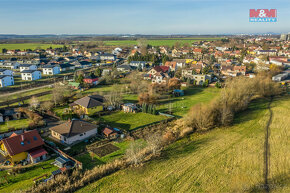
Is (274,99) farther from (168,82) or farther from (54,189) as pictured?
(54,189)

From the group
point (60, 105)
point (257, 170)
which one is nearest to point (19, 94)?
point (60, 105)

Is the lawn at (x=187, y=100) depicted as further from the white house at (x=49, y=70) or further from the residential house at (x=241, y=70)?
the white house at (x=49, y=70)

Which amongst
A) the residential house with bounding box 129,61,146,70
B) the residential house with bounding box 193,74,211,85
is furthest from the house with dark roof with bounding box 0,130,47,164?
the residential house with bounding box 129,61,146,70

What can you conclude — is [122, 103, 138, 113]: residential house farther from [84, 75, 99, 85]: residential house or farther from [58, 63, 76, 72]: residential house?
[58, 63, 76, 72]: residential house

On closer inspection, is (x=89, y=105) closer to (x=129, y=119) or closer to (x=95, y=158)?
(x=129, y=119)

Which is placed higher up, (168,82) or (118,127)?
(168,82)

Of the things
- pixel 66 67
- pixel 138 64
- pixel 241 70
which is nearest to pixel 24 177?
pixel 66 67
